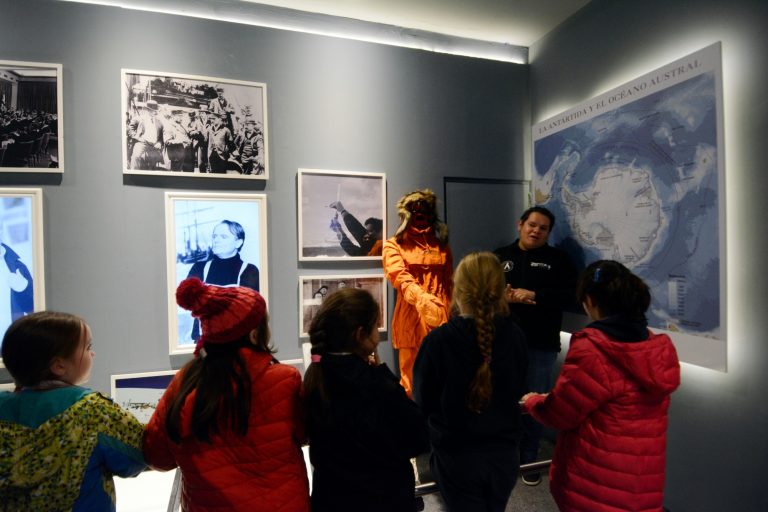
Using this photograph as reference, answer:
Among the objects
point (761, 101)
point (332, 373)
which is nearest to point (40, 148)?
point (332, 373)

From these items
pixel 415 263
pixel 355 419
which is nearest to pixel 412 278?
pixel 415 263

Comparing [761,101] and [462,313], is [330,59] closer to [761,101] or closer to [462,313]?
[462,313]

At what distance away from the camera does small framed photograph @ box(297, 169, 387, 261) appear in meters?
2.91

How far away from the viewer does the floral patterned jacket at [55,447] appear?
116 centimetres

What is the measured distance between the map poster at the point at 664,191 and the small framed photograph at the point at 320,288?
1311 mm

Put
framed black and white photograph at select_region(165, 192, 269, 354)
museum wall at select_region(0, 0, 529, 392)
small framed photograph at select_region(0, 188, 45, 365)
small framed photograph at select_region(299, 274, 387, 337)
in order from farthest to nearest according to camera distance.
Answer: small framed photograph at select_region(299, 274, 387, 337) < framed black and white photograph at select_region(165, 192, 269, 354) < museum wall at select_region(0, 0, 529, 392) < small framed photograph at select_region(0, 188, 45, 365)

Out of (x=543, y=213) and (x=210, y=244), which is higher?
(x=543, y=213)

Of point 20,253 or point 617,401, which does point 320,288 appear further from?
point 617,401

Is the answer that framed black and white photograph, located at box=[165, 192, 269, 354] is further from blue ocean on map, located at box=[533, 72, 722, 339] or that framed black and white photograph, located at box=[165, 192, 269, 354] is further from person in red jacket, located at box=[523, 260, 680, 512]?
blue ocean on map, located at box=[533, 72, 722, 339]

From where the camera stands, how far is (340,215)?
298cm

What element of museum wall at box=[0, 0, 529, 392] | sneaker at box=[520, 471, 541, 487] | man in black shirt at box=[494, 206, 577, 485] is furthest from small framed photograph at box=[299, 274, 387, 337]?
sneaker at box=[520, 471, 541, 487]

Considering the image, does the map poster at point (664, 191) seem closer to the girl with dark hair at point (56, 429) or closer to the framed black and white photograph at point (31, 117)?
the girl with dark hair at point (56, 429)

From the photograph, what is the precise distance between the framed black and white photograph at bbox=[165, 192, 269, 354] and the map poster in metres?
2.01

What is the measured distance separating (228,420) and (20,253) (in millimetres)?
1936
